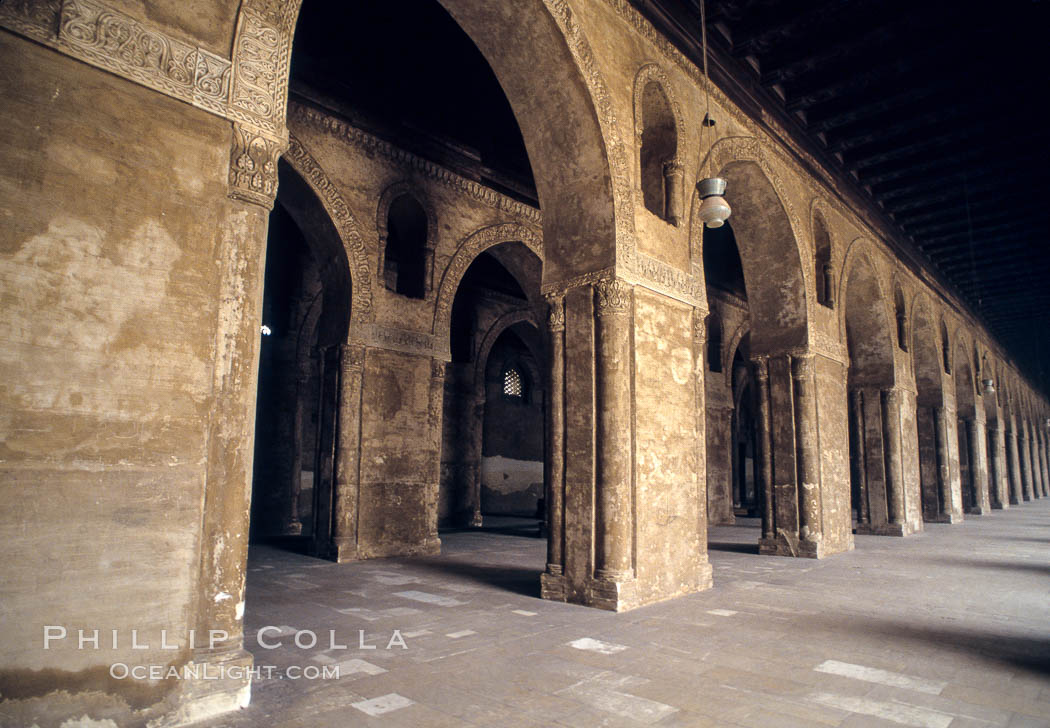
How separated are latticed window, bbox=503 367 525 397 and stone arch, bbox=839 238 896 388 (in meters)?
9.95

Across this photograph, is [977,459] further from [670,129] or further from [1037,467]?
[670,129]

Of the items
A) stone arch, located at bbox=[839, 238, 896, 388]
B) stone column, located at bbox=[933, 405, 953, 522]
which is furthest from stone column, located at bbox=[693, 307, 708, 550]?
stone column, located at bbox=[933, 405, 953, 522]

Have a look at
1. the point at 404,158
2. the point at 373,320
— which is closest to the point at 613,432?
the point at 373,320

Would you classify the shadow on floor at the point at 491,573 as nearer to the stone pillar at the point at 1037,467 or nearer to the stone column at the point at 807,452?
the stone column at the point at 807,452

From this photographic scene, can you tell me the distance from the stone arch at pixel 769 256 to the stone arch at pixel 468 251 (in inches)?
130

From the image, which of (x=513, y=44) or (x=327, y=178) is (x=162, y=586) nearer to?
(x=513, y=44)

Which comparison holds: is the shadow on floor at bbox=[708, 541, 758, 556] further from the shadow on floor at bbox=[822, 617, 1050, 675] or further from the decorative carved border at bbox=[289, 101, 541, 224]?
the decorative carved border at bbox=[289, 101, 541, 224]

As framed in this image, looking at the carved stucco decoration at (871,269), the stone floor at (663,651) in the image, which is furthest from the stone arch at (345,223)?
the carved stucco decoration at (871,269)

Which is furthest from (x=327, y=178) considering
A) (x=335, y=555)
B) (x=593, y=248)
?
(x=335, y=555)

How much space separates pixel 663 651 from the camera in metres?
4.43

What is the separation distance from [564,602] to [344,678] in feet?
9.06

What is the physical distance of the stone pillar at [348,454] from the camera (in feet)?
29.0

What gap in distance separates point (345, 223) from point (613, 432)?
207 inches

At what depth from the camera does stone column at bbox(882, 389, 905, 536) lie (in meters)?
12.9
